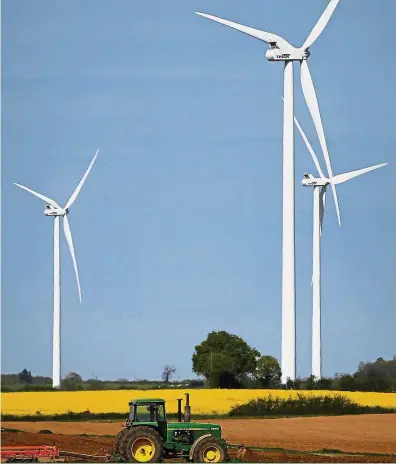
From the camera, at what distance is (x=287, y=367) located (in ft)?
297

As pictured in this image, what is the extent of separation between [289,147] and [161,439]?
43.6m

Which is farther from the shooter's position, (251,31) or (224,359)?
(224,359)

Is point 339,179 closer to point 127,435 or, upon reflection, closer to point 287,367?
point 287,367

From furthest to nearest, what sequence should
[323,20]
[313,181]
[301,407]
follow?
[313,181] < [323,20] < [301,407]

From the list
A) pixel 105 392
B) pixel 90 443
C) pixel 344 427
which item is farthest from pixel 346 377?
pixel 90 443

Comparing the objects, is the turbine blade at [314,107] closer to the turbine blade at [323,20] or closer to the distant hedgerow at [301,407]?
the turbine blade at [323,20]

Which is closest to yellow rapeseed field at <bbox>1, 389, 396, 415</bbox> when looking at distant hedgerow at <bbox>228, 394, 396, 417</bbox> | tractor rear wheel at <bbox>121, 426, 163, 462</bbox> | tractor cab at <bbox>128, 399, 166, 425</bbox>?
distant hedgerow at <bbox>228, 394, 396, 417</bbox>

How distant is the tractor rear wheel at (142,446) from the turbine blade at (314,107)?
115 ft

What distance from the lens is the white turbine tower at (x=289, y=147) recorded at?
88.6 meters

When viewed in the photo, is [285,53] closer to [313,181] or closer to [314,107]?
[314,107]

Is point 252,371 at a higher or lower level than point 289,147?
lower

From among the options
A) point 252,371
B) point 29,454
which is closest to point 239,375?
point 252,371

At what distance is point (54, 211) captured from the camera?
4414 inches

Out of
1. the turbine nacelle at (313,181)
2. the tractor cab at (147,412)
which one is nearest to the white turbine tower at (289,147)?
the turbine nacelle at (313,181)
